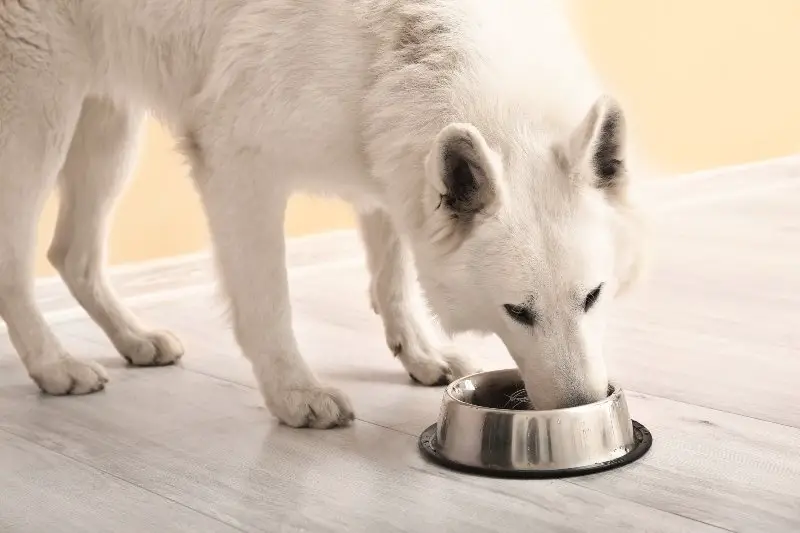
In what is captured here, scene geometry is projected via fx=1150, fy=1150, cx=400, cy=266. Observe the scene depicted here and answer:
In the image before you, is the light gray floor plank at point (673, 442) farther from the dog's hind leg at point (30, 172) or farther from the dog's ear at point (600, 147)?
the dog's ear at point (600, 147)

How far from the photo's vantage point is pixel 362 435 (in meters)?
2.43

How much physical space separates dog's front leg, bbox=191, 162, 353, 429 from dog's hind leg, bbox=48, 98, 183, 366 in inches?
25.7

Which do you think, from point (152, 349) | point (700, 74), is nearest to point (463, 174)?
point (152, 349)

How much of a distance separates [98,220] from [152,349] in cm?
39

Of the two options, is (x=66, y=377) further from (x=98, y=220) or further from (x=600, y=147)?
(x=600, y=147)

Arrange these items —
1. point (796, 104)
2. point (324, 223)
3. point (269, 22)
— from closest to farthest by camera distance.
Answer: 1. point (269, 22)
2. point (324, 223)
3. point (796, 104)

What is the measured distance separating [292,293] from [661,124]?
2347mm

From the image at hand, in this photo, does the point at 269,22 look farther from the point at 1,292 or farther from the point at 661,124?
the point at 661,124

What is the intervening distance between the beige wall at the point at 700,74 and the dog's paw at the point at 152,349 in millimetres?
1160

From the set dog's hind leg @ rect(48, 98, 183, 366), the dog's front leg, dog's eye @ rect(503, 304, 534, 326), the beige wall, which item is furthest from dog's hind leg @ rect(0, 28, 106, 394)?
the beige wall

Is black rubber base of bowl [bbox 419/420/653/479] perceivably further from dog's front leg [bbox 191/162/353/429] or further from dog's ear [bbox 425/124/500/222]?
dog's ear [bbox 425/124/500/222]

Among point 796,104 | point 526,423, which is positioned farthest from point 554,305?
point 796,104

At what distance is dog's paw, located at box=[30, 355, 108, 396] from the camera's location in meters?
2.78

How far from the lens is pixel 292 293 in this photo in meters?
3.94
